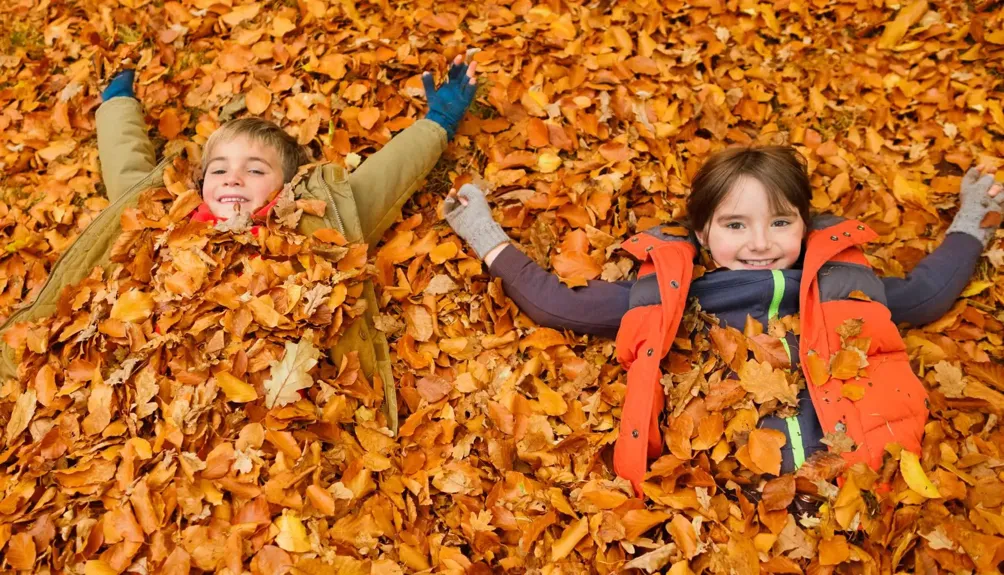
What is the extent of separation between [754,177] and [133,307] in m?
2.25

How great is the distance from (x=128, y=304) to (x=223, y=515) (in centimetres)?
82

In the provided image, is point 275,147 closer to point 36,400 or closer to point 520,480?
point 36,400

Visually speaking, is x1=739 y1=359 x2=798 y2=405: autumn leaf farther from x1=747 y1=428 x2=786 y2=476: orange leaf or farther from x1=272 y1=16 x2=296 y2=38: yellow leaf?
x1=272 y1=16 x2=296 y2=38: yellow leaf

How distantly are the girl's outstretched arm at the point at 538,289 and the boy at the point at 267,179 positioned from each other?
0.33 meters

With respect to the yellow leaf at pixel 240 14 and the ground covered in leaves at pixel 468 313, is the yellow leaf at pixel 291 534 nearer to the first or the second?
the ground covered in leaves at pixel 468 313

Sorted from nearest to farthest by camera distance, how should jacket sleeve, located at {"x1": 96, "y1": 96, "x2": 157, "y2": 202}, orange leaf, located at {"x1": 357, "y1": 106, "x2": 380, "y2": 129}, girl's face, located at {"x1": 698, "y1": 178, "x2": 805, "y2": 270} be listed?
girl's face, located at {"x1": 698, "y1": 178, "x2": 805, "y2": 270}
jacket sleeve, located at {"x1": 96, "y1": 96, "x2": 157, "y2": 202}
orange leaf, located at {"x1": 357, "y1": 106, "x2": 380, "y2": 129}

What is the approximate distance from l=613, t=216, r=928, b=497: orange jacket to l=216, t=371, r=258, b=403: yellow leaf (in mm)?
1218

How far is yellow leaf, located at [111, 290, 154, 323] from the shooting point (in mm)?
2271

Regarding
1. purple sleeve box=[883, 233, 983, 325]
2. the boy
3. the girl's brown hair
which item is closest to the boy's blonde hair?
the boy

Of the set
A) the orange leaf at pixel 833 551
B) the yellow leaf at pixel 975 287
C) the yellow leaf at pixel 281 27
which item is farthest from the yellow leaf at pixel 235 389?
the yellow leaf at pixel 975 287

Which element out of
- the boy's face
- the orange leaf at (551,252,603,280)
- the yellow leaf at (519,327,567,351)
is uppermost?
the boy's face

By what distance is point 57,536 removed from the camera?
2006 millimetres

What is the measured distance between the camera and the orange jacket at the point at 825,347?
7.06 ft

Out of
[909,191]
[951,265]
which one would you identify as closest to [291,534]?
[951,265]
